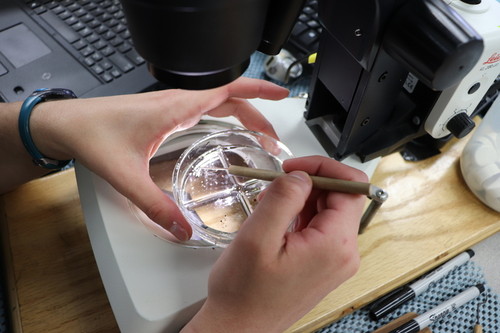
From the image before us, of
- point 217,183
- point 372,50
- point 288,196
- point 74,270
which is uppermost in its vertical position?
point 372,50

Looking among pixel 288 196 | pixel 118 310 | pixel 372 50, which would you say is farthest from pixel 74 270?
pixel 372 50

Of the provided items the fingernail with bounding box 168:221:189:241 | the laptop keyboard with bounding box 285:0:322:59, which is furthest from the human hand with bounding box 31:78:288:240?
the laptop keyboard with bounding box 285:0:322:59

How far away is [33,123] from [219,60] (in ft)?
1.16

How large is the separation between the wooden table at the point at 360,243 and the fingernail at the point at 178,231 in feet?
0.47

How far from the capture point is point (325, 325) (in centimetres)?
52

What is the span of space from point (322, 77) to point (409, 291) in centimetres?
31

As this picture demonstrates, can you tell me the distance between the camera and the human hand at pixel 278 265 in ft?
1.20

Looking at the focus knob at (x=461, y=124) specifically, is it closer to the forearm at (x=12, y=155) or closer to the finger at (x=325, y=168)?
the finger at (x=325, y=168)

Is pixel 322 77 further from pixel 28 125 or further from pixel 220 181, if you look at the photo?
pixel 28 125

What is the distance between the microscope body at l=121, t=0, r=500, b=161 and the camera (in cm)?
28

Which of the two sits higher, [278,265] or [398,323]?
[278,265]

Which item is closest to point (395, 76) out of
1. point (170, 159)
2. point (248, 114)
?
point (248, 114)

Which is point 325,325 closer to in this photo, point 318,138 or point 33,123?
point 318,138

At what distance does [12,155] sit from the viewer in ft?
1.85
